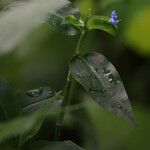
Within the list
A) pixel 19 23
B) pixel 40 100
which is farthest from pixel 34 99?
pixel 19 23

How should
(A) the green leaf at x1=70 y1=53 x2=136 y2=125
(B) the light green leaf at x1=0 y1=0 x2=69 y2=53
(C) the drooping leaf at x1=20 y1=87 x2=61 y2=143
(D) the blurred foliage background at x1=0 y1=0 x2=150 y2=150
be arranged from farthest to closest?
(D) the blurred foliage background at x1=0 y1=0 x2=150 y2=150 → (C) the drooping leaf at x1=20 y1=87 x2=61 y2=143 → (A) the green leaf at x1=70 y1=53 x2=136 y2=125 → (B) the light green leaf at x1=0 y1=0 x2=69 y2=53

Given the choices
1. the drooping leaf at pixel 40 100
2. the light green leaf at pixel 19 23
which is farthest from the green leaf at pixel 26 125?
the light green leaf at pixel 19 23

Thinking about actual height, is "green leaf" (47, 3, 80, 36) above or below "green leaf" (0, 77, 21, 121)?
above

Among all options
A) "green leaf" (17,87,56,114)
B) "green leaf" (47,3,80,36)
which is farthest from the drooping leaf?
"green leaf" (47,3,80,36)

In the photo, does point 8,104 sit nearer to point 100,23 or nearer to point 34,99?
point 34,99

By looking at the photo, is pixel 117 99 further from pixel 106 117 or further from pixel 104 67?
pixel 106 117

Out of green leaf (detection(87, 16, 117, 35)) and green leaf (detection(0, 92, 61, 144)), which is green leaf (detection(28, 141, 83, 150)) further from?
green leaf (detection(87, 16, 117, 35))
